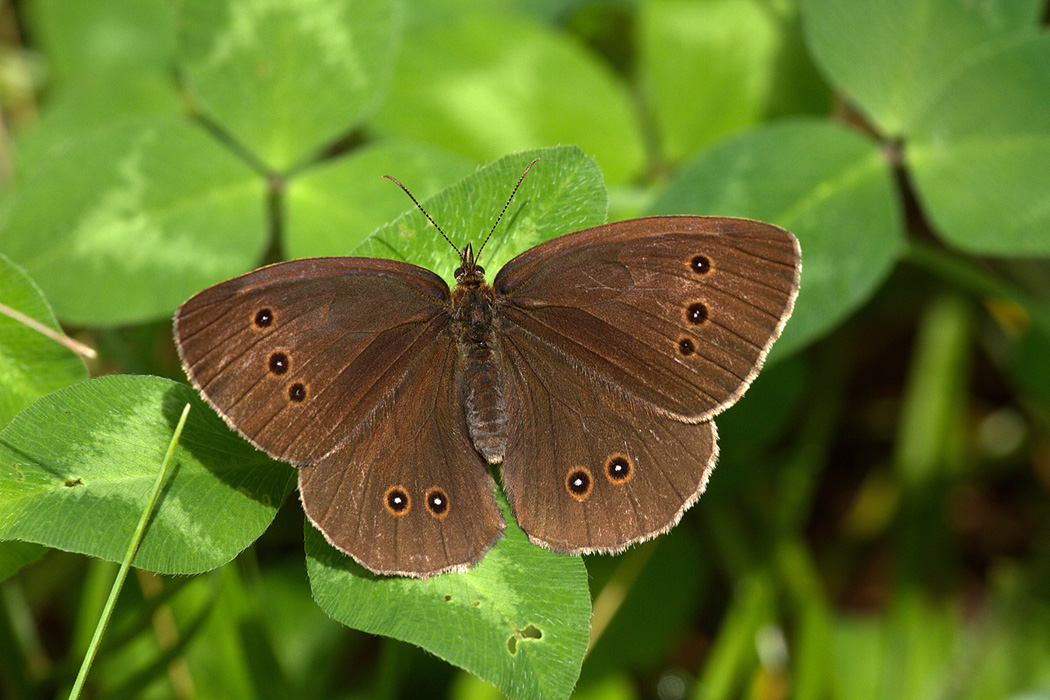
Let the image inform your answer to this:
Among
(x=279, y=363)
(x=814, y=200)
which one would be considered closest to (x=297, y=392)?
(x=279, y=363)

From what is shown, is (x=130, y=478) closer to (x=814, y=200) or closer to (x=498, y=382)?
(x=498, y=382)

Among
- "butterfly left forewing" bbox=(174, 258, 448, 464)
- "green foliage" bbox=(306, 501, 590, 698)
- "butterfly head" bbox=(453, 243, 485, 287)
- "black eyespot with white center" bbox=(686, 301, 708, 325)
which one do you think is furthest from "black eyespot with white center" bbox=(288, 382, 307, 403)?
"black eyespot with white center" bbox=(686, 301, 708, 325)

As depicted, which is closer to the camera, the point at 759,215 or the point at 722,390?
the point at 722,390

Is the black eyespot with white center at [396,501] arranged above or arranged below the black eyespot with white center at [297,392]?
below

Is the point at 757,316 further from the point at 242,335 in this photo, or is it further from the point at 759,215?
the point at 242,335

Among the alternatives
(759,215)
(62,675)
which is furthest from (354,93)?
(62,675)

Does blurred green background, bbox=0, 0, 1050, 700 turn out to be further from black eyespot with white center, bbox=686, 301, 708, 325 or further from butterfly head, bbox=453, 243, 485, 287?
black eyespot with white center, bbox=686, 301, 708, 325

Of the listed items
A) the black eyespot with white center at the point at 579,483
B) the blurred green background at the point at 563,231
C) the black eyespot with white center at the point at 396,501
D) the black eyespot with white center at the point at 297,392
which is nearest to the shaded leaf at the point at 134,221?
the blurred green background at the point at 563,231

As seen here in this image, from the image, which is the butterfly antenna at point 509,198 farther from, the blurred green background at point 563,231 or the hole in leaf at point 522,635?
the hole in leaf at point 522,635
